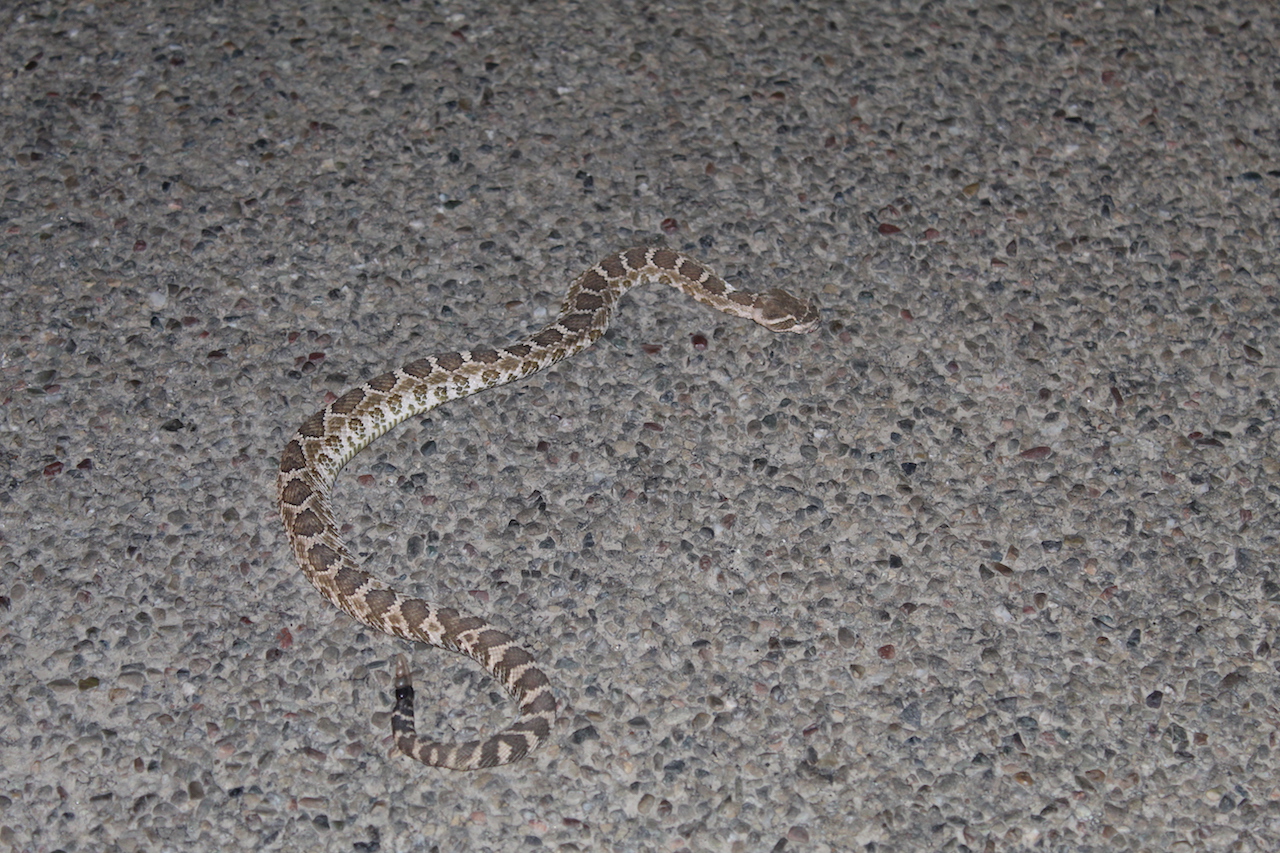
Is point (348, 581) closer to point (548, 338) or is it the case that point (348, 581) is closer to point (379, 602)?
point (379, 602)

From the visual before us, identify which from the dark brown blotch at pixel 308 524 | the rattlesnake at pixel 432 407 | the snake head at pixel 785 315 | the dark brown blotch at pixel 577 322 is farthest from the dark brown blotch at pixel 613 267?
the dark brown blotch at pixel 308 524

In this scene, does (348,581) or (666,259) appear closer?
(348,581)

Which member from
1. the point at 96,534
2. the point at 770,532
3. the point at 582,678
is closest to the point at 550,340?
the point at 770,532

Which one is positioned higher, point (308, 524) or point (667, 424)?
point (667, 424)

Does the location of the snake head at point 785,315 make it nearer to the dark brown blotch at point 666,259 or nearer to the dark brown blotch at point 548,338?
the dark brown blotch at point 666,259

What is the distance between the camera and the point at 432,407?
6.50m

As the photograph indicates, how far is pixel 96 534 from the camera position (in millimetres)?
5840

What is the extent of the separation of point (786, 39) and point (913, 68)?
0.95 m

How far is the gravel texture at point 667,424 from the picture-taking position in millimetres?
5004

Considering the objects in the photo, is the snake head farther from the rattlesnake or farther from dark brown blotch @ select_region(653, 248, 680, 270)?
dark brown blotch @ select_region(653, 248, 680, 270)

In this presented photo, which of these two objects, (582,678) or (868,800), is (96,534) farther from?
(868,800)

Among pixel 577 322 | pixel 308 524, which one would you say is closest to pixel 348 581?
pixel 308 524

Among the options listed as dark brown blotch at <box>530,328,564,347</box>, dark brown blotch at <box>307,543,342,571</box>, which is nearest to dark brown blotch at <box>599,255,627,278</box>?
dark brown blotch at <box>530,328,564,347</box>

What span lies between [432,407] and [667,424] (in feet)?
4.34
